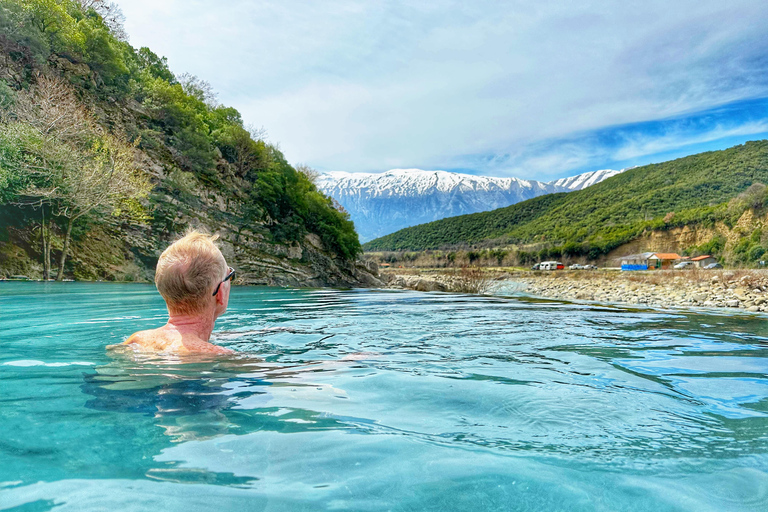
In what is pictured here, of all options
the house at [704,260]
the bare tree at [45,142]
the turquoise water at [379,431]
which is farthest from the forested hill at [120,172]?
the house at [704,260]

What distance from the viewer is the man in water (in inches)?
113

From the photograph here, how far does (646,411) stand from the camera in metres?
2.32

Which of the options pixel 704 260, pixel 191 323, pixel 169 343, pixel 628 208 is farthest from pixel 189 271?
pixel 628 208

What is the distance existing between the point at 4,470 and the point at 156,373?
1432 mm

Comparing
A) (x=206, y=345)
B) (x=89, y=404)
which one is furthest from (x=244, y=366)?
(x=89, y=404)

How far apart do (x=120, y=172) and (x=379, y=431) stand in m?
19.0

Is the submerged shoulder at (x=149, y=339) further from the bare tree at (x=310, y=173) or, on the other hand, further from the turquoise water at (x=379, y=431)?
the bare tree at (x=310, y=173)

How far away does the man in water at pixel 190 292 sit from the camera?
2867mm

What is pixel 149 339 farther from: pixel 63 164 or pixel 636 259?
pixel 636 259

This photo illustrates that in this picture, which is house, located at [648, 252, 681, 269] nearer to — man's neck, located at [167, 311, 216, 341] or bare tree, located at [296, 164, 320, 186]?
bare tree, located at [296, 164, 320, 186]

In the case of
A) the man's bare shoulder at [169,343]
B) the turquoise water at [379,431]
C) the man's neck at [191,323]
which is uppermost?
the man's neck at [191,323]

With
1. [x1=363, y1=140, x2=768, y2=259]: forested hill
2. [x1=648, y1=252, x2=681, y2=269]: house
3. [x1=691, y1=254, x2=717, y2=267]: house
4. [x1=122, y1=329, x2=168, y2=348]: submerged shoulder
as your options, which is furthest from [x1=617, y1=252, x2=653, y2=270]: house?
[x1=122, y1=329, x2=168, y2=348]: submerged shoulder

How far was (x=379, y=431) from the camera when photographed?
1879 millimetres

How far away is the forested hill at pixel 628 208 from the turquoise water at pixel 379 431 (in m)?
79.7
